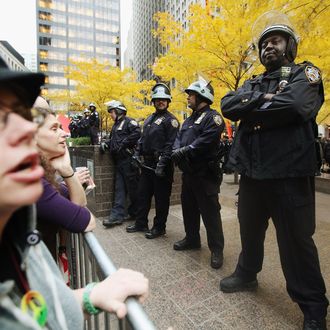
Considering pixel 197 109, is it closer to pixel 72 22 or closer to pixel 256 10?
pixel 256 10

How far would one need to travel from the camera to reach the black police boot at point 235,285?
Answer: 2.78m

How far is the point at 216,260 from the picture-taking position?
3.33m

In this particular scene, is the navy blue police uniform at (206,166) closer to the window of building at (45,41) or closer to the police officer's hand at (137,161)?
the police officer's hand at (137,161)

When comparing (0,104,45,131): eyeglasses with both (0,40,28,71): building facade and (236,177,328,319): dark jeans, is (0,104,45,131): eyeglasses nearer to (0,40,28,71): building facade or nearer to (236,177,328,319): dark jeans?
(236,177,328,319): dark jeans

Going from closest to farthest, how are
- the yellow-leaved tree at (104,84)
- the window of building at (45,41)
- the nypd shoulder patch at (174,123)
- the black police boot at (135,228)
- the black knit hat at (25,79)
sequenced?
the black knit hat at (25,79), the nypd shoulder patch at (174,123), the black police boot at (135,228), the yellow-leaved tree at (104,84), the window of building at (45,41)

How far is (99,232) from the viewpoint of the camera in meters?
4.68

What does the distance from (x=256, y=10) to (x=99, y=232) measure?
232 inches

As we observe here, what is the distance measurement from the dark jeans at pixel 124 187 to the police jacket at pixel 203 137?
1.79m

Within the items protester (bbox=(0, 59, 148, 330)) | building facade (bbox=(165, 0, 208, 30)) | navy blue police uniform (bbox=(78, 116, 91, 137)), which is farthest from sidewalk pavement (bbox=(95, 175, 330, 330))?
building facade (bbox=(165, 0, 208, 30))

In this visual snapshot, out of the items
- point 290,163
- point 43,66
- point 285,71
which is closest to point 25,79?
point 290,163

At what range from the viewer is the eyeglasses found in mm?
644

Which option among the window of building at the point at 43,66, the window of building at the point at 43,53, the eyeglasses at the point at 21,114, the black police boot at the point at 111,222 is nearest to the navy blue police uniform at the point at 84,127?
the black police boot at the point at 111,222

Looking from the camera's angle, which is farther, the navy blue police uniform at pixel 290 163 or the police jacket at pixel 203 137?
the police jacket at pixel 203 137

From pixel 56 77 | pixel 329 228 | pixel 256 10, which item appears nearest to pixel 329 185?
pixel 329 228
